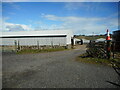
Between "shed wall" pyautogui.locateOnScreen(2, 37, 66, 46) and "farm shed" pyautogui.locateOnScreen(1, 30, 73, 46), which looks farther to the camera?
"farm shed" pyautogui.locateOnScreen(1, 30, 73, 46)

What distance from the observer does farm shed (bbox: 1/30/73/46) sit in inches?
1104

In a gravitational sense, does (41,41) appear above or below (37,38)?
below

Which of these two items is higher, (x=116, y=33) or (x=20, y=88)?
(x=116, y=33)

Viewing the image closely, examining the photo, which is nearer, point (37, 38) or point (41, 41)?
point (41, 41)

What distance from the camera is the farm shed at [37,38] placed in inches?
1104

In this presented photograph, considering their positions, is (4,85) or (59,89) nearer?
(59,89)

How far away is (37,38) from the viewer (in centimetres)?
2947

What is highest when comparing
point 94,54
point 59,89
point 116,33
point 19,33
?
point 19,33

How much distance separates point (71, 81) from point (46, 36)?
26141mm

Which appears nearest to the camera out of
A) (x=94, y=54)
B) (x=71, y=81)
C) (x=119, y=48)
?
(x=71, y=81)

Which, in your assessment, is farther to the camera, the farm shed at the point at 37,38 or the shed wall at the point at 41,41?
the farm shed at the point at 37,38

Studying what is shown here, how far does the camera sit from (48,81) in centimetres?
449

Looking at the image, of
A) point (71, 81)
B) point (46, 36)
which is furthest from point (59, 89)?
point (46, 36)

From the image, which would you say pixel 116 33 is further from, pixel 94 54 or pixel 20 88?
pixel 20 88
